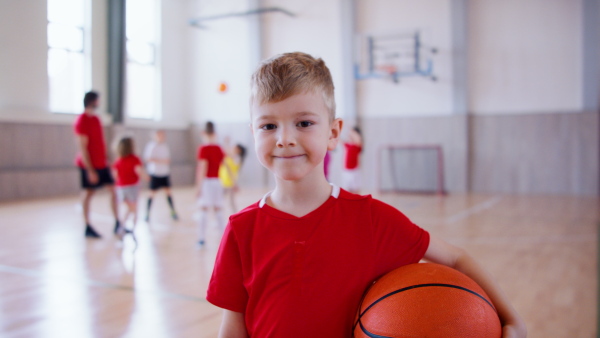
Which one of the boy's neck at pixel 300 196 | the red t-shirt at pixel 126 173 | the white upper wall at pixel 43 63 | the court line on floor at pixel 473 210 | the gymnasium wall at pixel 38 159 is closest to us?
the boy's neck at pixel 300 196

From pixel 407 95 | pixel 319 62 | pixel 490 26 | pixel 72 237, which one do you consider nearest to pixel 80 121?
pixel 72 237

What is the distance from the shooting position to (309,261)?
3.77ft

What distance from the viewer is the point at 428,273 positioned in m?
1.18

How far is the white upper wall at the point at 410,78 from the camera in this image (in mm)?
10453

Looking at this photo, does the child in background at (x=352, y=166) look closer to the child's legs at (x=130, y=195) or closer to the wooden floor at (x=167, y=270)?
the wooden floor at (x=167, y=270)

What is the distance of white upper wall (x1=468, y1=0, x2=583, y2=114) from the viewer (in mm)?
9578

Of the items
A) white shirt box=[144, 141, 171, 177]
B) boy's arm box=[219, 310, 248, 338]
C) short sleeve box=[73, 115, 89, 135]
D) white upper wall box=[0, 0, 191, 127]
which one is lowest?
boy's arm box=[219, 310, 248, 338]

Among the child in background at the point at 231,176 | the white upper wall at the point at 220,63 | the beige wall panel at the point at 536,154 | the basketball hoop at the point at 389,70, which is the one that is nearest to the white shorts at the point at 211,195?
the child in background at the point at 231,176

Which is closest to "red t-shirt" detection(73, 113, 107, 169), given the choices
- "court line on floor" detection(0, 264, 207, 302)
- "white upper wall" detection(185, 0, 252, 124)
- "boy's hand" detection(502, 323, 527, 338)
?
"court line on floor" detection(0, 264, 207, 302)

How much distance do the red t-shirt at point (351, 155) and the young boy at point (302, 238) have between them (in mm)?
5945

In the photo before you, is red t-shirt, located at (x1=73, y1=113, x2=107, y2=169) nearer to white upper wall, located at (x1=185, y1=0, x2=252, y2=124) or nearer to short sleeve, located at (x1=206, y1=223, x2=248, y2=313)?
short sleeve, located at (x1=206, y1=223, x2=248, y2=313)

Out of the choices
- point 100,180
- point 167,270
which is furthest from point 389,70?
point 167,270

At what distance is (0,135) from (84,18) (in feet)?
14.8

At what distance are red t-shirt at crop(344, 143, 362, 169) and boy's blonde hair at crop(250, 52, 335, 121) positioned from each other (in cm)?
602
